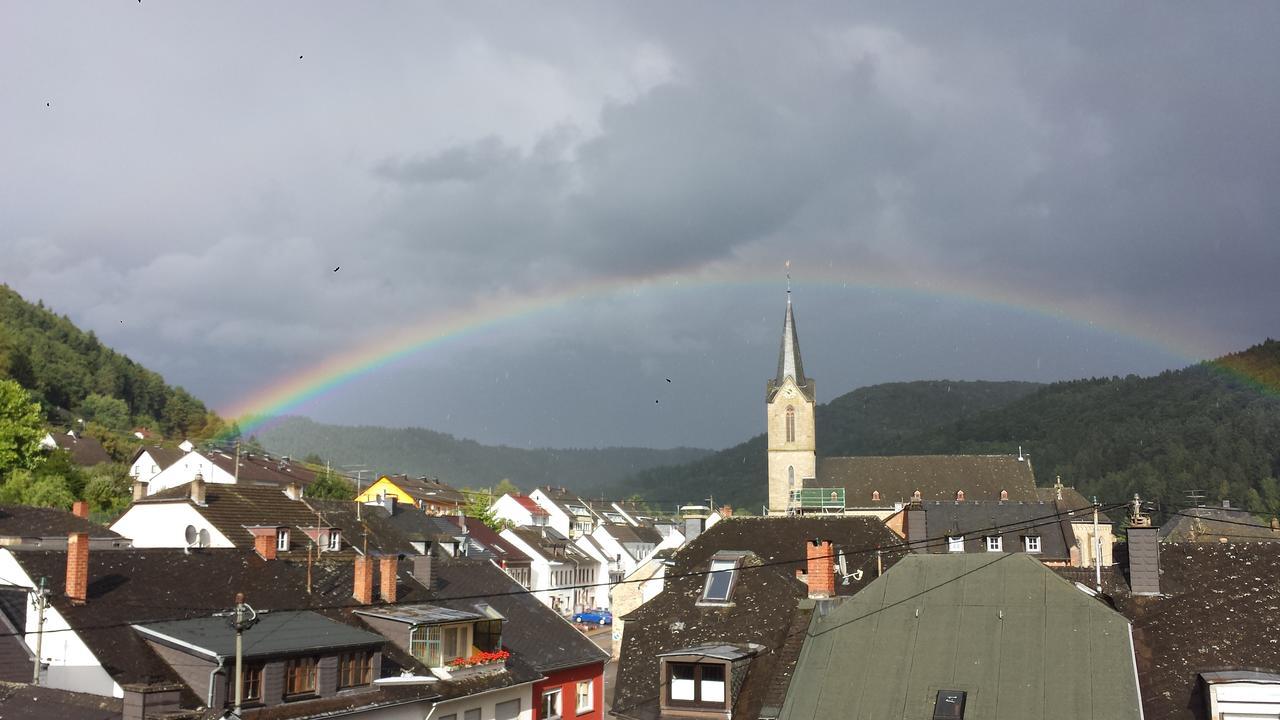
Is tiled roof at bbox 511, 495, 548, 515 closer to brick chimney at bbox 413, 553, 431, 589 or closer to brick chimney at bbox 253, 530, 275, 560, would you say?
brick chimney at bbox 413, 553, 431, 589

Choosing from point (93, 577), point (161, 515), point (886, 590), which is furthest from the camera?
point (161, 515)

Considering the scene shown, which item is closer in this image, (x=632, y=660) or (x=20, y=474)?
(x=632, y=660)

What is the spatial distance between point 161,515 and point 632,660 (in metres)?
28.6

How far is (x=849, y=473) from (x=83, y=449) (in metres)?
91.1

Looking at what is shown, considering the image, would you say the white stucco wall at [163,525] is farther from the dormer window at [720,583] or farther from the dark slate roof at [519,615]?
the dormer window at [720,583]

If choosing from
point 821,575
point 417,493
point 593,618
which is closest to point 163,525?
point 821,575

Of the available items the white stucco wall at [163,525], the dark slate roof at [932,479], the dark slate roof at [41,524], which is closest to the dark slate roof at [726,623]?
the white stucco wall at [163,525]

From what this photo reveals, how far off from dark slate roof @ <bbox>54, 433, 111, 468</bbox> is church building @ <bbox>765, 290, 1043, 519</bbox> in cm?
8008

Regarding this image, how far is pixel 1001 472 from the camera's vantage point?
11844 cm

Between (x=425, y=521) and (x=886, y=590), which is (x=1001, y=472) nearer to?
(x=425, y=521)

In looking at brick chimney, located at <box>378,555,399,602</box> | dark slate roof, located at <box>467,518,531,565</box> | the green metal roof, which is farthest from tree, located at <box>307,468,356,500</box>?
the green metal roof

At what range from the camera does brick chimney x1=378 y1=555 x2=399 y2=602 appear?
4044 cm

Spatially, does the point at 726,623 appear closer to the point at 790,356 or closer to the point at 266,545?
the point at 266,545

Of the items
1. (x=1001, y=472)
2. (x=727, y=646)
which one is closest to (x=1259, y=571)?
(x=727, y=646)
